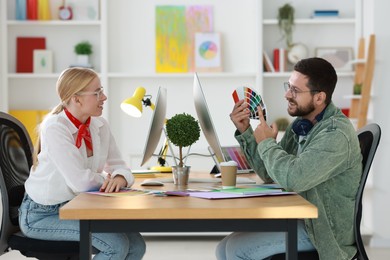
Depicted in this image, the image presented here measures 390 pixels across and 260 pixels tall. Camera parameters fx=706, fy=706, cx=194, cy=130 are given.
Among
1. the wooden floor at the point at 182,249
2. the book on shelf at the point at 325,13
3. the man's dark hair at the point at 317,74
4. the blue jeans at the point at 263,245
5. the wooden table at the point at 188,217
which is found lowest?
the wooden floor at the point at 182,249

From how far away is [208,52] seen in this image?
5.77 m

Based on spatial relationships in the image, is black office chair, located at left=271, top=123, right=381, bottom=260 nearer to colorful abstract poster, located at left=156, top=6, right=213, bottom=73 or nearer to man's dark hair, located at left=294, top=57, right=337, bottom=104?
man's dark hair, located at left=294, top=57, right=337, bottom=104

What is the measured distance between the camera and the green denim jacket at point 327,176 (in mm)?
2371

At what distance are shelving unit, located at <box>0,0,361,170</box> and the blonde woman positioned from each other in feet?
9.79

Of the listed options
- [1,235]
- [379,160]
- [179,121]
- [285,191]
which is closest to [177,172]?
[179,121]

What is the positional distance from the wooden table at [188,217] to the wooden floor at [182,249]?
9.72ft

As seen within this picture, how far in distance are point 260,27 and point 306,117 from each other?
3010mm

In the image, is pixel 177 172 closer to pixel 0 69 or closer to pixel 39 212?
pixel 39 212

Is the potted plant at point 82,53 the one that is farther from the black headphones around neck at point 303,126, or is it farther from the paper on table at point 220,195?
the paper on table at point 220,195

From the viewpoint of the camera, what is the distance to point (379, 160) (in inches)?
213

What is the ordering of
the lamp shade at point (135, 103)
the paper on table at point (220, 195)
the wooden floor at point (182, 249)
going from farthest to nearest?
the wooden floor at point (182, 249) < the lamp shade at point (135, 103) < the paper on table at point (220, 195)

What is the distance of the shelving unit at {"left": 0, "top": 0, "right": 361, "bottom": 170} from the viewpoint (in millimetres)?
5828

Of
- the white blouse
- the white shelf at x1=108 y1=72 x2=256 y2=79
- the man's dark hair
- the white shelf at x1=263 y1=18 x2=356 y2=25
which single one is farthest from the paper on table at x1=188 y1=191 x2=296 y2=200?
the white shelf at x1=263 y1=18 x2=356 y2=25

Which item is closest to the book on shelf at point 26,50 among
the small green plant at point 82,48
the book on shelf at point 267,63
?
the small green plant at point 82,48
